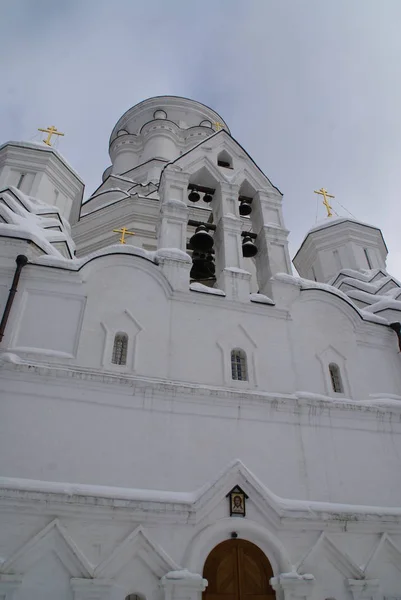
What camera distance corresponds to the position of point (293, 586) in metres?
7.81

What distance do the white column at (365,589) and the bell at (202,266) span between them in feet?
25.9

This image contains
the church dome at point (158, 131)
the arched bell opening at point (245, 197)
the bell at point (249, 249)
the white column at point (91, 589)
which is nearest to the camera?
the white column at point (91, 589)

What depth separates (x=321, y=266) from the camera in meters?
17.2

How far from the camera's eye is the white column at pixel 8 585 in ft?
22.4

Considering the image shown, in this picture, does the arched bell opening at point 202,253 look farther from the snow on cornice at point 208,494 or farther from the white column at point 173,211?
the snow on cornice at point 208,494

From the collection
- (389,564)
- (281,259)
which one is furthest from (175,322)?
(389,564)

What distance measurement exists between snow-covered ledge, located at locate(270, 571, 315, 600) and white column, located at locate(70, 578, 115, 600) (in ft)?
8.77

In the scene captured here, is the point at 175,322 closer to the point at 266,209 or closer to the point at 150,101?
the point at 266,209

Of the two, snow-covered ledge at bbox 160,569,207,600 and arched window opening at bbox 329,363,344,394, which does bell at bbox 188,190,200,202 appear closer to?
arched window opening at bbox 329,363,344,394

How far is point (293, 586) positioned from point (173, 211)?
27.8ft

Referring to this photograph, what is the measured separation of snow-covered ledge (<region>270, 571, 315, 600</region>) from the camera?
25.5ft

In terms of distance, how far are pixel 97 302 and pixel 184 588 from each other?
17.8 ft

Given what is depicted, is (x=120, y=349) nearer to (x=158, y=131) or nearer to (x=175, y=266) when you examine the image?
(x=175, y=266)

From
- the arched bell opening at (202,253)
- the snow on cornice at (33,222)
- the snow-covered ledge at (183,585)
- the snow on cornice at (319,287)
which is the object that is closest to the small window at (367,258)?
the snow on cornice at (319,287)
